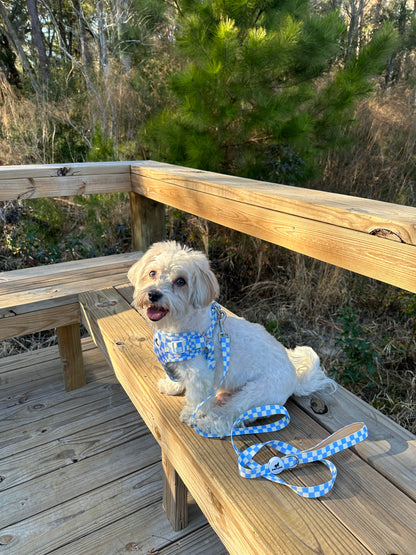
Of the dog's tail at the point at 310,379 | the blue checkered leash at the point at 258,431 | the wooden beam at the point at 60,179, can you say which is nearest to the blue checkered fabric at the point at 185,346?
the blue checkered leash at the point at 258,431

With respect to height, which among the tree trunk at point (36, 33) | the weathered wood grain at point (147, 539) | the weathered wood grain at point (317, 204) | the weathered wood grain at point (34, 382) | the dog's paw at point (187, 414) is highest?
the tree trunk at point (36, 33)

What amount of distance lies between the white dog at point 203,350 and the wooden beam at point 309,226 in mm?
383

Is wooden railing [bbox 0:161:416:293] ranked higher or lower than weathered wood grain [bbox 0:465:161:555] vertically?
higher

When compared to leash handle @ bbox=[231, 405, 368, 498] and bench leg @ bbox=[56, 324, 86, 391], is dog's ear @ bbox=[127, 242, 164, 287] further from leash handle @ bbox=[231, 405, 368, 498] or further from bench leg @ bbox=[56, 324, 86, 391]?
bench leg @ bbox=[56, 324, 86, 391]

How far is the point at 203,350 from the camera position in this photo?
54.8 inches

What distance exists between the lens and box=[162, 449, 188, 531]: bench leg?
5.32 ft

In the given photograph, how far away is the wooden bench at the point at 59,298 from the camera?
2100mm

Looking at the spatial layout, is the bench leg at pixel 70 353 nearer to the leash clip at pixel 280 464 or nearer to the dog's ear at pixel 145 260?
the dog's ear at pixel 145 260

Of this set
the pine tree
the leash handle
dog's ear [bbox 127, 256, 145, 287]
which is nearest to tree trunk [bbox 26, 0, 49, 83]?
the pine tree

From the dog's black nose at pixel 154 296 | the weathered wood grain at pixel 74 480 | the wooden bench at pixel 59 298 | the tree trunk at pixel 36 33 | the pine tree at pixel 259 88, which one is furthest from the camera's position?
the tree trunk at pixel 36 33

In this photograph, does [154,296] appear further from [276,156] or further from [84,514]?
[276,156]

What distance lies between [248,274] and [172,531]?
2990mm

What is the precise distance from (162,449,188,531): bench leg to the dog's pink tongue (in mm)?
690

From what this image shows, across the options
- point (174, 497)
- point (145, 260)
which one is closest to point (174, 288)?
point (145, 260)
